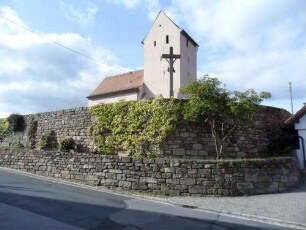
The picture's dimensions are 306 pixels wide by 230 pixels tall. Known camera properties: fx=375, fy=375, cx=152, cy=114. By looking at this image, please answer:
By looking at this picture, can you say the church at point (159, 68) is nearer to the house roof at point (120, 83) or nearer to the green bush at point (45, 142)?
the house roof at point (120, 83)

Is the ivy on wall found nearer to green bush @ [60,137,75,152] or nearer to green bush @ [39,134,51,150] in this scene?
green bush @ [60,137,75,152]

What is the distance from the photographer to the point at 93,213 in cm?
961

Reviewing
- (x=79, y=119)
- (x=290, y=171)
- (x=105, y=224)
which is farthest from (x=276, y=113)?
(x=105, y=224)

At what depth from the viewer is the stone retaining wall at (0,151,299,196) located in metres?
13.1

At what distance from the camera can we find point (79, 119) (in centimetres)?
1762

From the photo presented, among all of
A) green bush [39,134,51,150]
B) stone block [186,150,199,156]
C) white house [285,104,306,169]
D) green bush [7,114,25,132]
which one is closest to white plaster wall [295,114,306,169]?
white house [285,104,306,169]

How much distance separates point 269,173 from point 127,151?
5.71m

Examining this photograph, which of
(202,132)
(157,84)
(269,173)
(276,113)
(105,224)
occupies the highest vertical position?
(157,84)

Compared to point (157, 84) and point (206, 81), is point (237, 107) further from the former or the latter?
point (157, 84)

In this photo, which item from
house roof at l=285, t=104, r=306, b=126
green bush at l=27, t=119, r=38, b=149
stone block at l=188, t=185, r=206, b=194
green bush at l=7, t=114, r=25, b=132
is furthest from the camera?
green bush at l=7, t=114, r=25, b=132

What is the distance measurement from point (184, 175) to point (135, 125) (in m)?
3.59

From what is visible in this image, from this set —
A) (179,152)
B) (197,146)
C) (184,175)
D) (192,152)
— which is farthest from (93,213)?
(197,146)

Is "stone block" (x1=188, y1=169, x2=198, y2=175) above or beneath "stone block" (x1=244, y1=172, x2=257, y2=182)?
above

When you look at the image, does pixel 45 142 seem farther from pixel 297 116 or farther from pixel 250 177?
pixel 297 116
